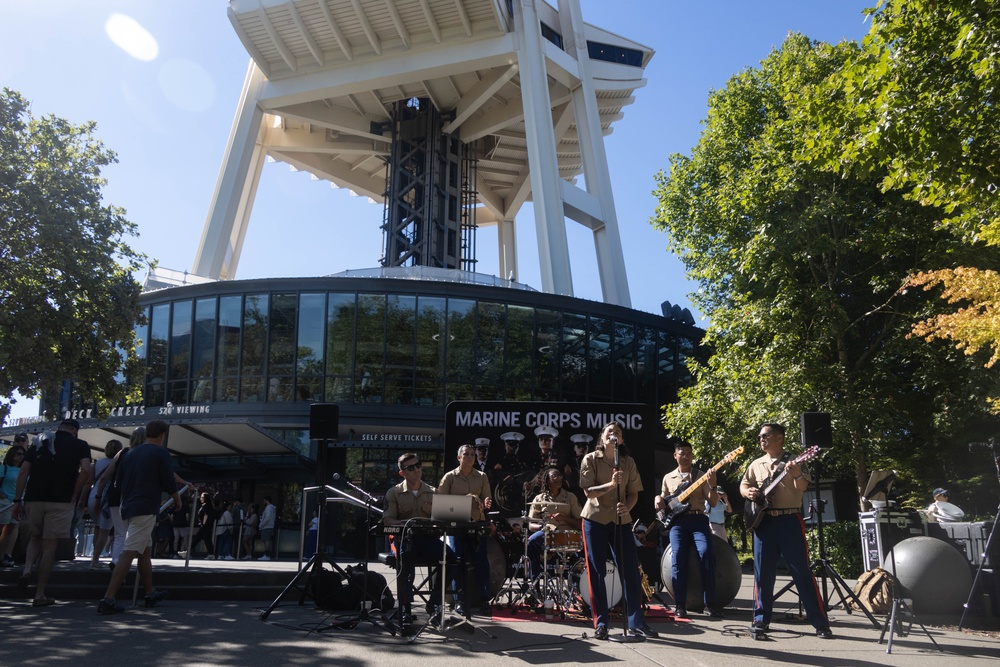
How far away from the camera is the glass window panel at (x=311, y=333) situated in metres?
29.4

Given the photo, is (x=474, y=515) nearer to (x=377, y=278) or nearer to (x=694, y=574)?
(x=694, y=574)

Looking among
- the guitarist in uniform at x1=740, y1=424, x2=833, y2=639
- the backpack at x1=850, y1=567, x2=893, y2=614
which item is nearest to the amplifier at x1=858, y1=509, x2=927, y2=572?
the backpack at x1=850, y1=567, x2=893, y2=614

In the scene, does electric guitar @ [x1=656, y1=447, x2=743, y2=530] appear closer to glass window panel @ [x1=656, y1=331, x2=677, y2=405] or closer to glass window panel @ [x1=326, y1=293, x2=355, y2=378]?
glass window panel @ [x1=326, y1=293, x2=355, y2=378]

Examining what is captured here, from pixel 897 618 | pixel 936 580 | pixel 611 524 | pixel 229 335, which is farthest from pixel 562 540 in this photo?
pixel 229 335

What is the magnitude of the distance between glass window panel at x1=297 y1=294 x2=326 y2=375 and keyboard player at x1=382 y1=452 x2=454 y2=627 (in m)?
21.4

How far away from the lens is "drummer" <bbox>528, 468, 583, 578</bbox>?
9312 mm

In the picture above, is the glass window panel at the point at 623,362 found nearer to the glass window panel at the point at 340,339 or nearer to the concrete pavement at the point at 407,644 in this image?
the glass window panel at the point at 340,339

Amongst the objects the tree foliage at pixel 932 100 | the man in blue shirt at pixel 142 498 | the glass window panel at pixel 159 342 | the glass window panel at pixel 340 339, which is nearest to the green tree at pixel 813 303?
the tree foliage at pixel 932 100

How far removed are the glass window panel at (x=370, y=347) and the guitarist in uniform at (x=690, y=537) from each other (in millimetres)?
20754

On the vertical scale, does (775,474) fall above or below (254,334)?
below

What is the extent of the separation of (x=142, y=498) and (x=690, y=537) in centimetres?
612

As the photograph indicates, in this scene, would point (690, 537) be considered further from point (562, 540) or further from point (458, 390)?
point (458, 390)

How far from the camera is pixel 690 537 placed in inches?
376

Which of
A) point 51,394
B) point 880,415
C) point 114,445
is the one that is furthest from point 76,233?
point 880,415
